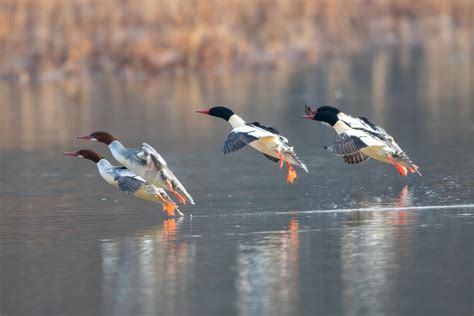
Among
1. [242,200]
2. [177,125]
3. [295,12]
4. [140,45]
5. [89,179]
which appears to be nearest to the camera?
[242,200]

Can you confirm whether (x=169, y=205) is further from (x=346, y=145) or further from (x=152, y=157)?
(x=346, y=145)

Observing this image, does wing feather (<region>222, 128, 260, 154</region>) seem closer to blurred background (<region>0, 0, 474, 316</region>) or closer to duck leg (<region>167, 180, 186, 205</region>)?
blurred background (<region>0, 0, 474, 316</region>)

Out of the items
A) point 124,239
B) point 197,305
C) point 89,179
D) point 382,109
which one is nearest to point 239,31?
point 382,109

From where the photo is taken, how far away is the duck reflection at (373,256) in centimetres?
882

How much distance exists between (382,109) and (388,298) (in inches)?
563

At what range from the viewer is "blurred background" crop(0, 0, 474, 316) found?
9297 mm

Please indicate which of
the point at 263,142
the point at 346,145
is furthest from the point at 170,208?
the point at 346,145

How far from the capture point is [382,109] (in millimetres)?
22891

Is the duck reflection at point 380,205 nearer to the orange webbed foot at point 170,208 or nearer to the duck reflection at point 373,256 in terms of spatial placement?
the duck reflection at point 373,256

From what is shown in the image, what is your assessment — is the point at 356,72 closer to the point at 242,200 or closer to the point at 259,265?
the point at 242,200

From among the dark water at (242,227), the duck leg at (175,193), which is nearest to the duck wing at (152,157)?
the duck leg at (175,193)

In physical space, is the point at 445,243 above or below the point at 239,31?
below

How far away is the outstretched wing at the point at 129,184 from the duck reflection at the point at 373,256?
6.37 feet

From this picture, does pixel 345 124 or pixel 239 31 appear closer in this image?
pixel 345 124
